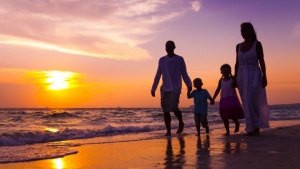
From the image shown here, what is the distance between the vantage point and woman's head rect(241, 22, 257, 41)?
7340mm

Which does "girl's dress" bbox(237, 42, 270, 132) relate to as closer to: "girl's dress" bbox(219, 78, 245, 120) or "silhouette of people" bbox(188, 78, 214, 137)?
"girl's dress" bbox(219, 78, 245, 120)

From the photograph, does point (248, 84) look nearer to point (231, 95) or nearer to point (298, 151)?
point (231, 95)

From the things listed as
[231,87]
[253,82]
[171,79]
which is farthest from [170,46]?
[253,82]

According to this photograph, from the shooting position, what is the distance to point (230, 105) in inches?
349

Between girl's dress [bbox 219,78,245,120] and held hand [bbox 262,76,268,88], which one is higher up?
held hand [bbox 262,76,268,88]

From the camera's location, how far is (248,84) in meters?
7.28

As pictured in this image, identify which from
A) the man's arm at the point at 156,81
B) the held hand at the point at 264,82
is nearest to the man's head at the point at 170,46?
the man's arm at the point at 156,81

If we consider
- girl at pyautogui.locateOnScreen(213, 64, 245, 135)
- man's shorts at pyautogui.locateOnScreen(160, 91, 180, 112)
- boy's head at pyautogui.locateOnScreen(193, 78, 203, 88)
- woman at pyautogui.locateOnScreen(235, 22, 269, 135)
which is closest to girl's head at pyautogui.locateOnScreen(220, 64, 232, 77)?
girl at pyautogui.locateOnScreen(213, 64, 245, 135)

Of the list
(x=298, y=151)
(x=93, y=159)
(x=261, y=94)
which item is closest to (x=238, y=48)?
(x=261, y=94)

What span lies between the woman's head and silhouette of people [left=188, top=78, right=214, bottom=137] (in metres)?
2.02

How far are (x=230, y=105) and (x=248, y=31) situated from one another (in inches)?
84.1

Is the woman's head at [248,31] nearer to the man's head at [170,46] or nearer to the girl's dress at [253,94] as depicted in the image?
the girl's dress at [253,94]

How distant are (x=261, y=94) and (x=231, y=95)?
1.62 meters

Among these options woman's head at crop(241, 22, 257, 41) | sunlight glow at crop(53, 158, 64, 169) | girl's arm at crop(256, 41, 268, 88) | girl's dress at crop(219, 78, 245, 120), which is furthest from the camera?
girl's dress at crop(219, 78, 245, 120)
